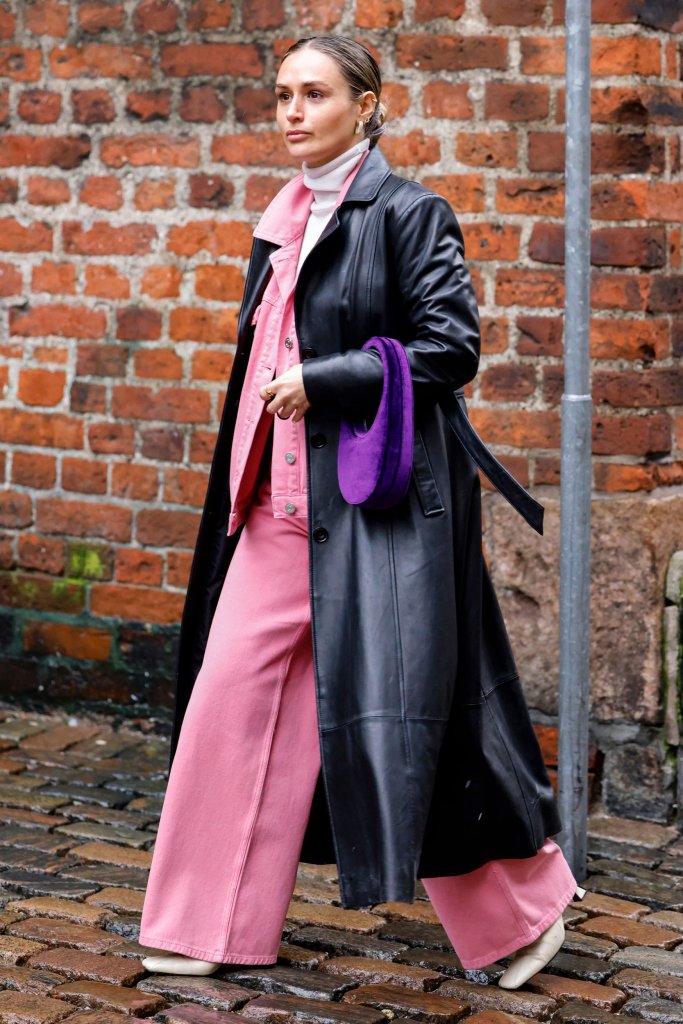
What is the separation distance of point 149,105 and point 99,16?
33 centimetres

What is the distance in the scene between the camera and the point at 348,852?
9.75ft

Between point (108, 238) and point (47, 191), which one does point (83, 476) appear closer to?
point (108, 238)

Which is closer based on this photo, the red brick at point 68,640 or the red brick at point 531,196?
the red brick at point 531,196

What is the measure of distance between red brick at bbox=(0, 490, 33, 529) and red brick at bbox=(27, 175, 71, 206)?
914 millimetres

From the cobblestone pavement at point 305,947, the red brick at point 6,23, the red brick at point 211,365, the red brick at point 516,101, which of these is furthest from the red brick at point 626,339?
the red brick at point 6,23

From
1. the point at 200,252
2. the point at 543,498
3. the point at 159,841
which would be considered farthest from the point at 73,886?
the point at 200,252

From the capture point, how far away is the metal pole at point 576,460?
3688 millimetres

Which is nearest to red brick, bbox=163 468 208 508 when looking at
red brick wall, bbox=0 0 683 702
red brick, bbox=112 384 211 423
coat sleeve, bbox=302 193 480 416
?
red brick wall, bbox=0 0 683 702

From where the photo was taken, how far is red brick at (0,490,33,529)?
514cm

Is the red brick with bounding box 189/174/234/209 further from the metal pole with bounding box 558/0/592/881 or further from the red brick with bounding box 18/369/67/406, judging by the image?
the metal pole with bounding box 558/0/592/881

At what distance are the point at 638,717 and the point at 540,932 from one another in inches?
45.7

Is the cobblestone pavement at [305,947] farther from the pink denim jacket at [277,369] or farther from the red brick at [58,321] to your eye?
the red brick at [58,321]

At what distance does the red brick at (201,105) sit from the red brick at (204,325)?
553mm

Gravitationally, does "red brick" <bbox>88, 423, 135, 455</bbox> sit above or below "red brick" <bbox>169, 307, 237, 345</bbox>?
below
